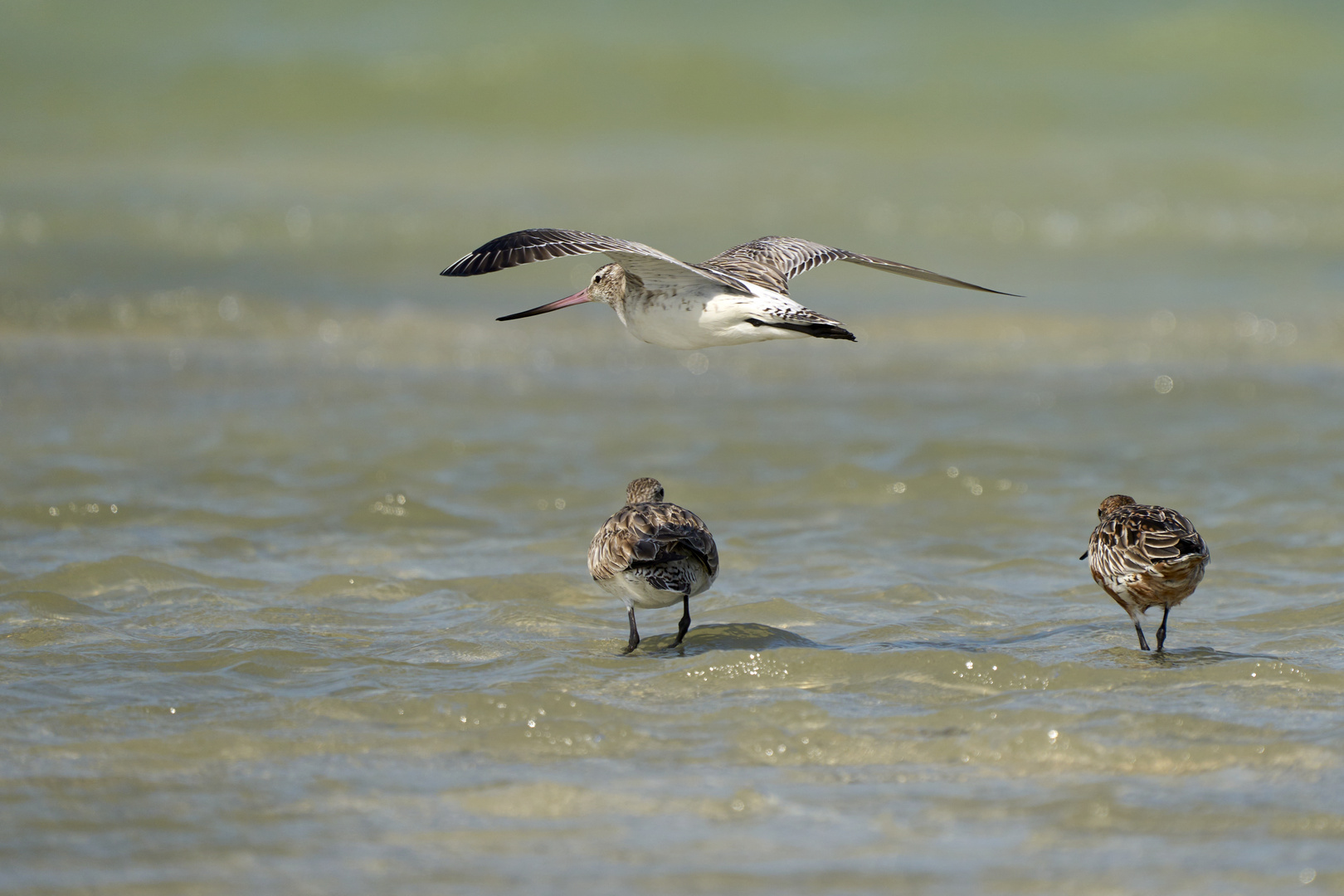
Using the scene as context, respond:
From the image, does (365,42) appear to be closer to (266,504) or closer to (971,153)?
(971,153)

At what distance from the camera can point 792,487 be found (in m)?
8.12

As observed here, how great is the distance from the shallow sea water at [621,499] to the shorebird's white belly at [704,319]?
108 centimetres

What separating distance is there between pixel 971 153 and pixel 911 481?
1462 centimetres

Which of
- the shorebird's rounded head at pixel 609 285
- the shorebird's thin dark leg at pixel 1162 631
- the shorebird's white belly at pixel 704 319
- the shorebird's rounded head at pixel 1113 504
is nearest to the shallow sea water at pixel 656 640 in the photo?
the shorebird's thin dark leg at pixel 1162 631

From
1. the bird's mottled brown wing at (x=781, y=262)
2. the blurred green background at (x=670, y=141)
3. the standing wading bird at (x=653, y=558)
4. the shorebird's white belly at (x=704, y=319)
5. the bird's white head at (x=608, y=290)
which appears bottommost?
the standing wading bird at (x=653, y=558)

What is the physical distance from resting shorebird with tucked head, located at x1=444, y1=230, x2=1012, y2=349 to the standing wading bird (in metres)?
0.95

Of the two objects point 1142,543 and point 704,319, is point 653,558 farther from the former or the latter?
point 1142,543

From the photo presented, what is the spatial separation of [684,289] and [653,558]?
1587mm

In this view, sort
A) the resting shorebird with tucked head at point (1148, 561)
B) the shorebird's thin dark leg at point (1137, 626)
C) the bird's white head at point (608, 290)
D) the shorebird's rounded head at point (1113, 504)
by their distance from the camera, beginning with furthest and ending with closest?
the bird's white head at point (608, 290)
the shorebird's rounded head at point (1113, 504)
the shorebird's thin dark leg at point (1137, 626)
the resting shorebird with tucked head at point (1148, 561)

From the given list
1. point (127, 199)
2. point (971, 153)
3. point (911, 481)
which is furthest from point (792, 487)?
point (971, 153)

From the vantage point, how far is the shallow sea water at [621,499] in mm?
3723

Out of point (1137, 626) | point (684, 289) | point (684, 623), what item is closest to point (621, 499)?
point (684, 289)

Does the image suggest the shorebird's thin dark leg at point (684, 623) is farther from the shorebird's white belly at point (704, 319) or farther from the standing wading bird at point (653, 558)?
the shorebird's white belly at point (704, 319)

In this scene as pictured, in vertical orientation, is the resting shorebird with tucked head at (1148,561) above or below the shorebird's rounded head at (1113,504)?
below
